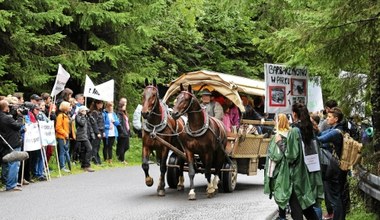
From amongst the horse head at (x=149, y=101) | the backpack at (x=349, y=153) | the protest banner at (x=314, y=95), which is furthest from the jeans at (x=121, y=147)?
the backpack at (x=349, y=153)

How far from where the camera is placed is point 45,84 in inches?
1038

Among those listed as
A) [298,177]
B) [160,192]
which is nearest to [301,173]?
[298,177]

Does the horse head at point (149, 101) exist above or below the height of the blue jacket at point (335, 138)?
above

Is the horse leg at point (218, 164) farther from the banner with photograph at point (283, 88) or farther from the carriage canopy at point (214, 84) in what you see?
the banner with photograph at point (283, 88)

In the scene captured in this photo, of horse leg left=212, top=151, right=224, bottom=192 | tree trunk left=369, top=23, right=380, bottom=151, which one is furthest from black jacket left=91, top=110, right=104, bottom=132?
tree trunk left=369, top=23, right=380, bottom=151

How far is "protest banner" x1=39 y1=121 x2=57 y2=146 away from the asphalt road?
3.61ft

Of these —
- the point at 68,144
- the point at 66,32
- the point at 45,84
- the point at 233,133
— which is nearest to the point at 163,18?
the point at 66,32

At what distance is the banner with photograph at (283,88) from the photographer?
12664 mm

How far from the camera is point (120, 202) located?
48.3 ft

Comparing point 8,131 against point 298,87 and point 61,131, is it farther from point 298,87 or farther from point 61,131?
point 298,87

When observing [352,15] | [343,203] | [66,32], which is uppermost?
[66,32]

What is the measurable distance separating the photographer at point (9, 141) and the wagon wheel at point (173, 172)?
3424 mm

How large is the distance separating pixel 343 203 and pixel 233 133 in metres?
5.76

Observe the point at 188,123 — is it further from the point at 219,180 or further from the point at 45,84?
the point at 45,84
